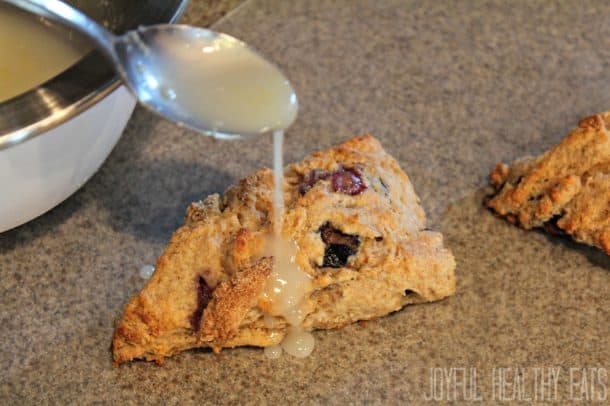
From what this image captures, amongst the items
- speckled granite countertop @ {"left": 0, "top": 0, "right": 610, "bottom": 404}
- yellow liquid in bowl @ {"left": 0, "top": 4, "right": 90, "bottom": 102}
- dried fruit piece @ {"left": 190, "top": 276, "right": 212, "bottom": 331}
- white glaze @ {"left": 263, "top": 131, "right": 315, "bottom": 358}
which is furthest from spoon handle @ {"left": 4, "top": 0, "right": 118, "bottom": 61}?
speckled granite countertop @ {"left": 0, "top": 0, "right": 610, "bottom": 404}

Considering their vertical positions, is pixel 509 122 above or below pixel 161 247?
above

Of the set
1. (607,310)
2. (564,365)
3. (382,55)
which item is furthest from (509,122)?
(564,365)

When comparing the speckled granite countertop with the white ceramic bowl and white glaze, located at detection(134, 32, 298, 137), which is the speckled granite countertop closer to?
the white ceramic bowl

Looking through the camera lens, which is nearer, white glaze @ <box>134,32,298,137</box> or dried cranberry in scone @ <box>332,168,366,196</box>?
white glaze @ <box>134,32,298,137</box>

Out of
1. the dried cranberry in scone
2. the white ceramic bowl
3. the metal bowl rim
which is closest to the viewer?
the metal bowl rim

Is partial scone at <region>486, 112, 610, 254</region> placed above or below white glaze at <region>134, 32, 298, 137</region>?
below

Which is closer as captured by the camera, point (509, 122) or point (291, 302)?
point (291, 302)

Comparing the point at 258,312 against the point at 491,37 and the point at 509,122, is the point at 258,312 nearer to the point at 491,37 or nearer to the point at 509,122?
the point at 509,122
